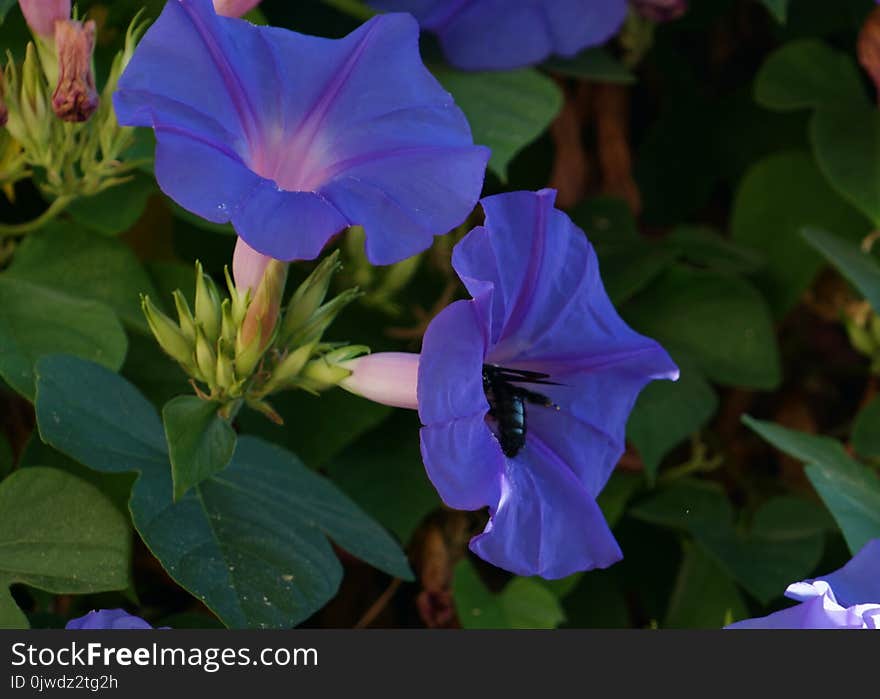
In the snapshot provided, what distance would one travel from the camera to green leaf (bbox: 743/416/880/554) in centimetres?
126

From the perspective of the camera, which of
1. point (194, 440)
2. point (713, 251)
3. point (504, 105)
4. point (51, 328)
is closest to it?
point (194, 440)

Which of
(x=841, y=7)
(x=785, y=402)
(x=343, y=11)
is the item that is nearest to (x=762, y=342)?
(x=785, y=402)

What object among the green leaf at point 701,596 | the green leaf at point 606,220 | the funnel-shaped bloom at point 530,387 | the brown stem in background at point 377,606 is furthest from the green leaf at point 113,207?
the green leaf at point 701,596

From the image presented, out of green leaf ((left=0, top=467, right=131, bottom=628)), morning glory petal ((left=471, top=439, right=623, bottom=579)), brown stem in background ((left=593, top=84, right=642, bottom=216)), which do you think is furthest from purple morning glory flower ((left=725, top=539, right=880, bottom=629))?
brown stem in background ((left=593, top=84, right=642, bottom=216))

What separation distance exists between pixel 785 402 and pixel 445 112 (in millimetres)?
1240

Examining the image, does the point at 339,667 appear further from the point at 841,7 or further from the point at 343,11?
the point at 841,7

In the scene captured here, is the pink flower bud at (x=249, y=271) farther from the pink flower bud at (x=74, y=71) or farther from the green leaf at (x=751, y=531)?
the green leaf at (x=751, y=531)

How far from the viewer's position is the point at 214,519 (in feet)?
3.67

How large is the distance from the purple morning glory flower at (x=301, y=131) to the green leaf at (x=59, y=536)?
12.8 inches

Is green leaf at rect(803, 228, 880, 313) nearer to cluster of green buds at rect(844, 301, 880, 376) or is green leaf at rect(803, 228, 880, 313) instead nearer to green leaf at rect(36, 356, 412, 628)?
cluster of green buds at rect(844, 301, 880, 376)

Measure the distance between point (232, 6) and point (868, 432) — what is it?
3.40 feet

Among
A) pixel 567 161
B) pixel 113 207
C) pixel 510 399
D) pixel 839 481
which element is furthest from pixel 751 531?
pixel 113 207

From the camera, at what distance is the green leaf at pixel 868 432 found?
1709 mm

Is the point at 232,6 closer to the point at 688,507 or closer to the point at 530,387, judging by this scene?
the point at 530,387
